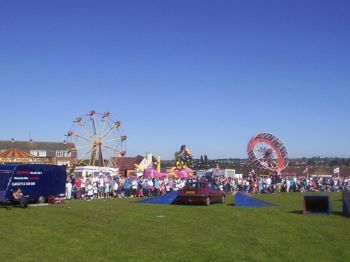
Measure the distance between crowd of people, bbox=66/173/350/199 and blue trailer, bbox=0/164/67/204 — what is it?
195 inches

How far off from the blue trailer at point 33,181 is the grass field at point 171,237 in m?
4.18

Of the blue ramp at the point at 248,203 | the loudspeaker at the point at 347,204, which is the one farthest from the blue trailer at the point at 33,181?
the loudspeaker at the point at 347,204

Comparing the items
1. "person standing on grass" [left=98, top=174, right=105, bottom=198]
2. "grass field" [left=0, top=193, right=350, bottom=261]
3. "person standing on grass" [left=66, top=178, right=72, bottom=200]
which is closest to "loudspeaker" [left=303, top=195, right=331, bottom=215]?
"grass field" [left=0, top=193, right=350, bottom=261]

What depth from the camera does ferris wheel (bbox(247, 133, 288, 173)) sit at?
232 feet

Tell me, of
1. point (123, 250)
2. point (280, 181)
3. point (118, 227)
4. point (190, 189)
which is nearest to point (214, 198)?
point (190, 189)

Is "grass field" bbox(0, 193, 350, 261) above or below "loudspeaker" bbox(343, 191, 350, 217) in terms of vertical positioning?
below

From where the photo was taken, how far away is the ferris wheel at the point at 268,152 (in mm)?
70750

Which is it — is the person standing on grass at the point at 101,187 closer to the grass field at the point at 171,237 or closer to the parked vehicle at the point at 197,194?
the parked vehicle at the point at 197,194

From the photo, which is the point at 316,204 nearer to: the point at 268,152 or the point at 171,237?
the point at 171,237

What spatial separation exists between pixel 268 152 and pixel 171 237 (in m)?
58.2

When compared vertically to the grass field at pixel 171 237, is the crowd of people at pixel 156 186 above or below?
above

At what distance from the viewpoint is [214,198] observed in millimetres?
29109

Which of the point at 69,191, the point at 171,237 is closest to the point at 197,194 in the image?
the point at 69,191

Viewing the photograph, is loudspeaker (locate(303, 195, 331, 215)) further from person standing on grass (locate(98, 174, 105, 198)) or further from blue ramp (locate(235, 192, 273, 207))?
Answer: person standing on grass (locate(98, 174, 105, 198))
